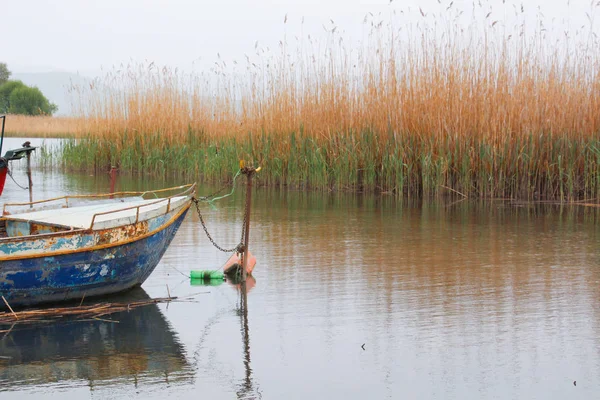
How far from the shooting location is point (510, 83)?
12641 mm

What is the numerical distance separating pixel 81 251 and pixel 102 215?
805 mm

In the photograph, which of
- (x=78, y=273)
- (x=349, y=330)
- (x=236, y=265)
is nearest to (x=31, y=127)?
(x=236, y=265)

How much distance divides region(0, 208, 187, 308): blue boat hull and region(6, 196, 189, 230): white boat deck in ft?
0.52

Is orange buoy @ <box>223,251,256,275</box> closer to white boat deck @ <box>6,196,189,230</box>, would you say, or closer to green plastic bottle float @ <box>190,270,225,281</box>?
green plastic bottle float @ <box>190,270,225,281</box>

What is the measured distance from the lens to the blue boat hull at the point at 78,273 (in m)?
5.67

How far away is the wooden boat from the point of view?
18.6ft

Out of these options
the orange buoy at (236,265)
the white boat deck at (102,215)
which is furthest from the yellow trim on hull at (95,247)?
the orange buoy at (236,265)

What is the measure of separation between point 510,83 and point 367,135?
220cm

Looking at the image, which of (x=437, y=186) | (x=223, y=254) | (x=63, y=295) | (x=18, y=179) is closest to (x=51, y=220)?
(x=63, y=295)

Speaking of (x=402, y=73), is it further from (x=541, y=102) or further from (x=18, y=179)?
(x=18, y=179)

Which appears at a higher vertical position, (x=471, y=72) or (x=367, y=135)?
(x=471, y=72)

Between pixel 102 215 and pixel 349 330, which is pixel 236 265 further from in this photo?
pixel 349 330

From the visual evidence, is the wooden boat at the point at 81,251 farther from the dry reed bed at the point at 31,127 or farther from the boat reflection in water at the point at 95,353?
the dry reed bed at the point at 31,127

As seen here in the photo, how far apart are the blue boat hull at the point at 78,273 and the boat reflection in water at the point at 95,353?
0.42 metres
